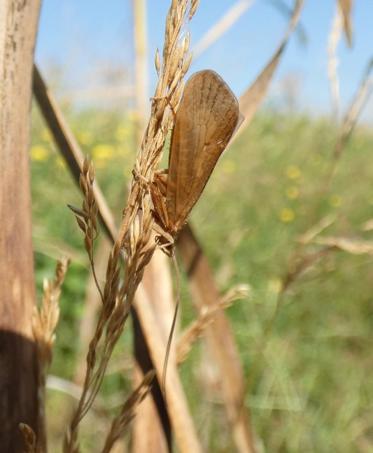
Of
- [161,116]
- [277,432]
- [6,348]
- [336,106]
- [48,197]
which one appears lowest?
[277,432]

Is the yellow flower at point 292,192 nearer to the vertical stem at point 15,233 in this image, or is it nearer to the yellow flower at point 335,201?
the yellow flower at point 335,201

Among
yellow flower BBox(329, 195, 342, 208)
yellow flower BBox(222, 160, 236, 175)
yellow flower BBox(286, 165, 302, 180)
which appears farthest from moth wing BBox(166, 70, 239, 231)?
yellow flower BBox(286, 165, 302, 180)

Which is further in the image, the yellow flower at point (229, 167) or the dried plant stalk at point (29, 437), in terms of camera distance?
the yellow flower at point (229, 167)

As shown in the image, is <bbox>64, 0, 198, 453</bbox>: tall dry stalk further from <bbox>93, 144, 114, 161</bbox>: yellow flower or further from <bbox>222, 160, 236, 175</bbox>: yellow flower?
<bbox>222, 160, 236, 175</bbox>: yellow flower

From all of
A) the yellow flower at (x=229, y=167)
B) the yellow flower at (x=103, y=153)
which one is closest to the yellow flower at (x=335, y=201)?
the yellow flower at (x=229, y=167)

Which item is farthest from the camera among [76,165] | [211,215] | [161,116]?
[211,215]

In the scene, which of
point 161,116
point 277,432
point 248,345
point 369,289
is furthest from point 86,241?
point 369,289

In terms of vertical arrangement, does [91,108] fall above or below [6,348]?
above

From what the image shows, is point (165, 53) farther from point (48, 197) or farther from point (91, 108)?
point (91, 108)
